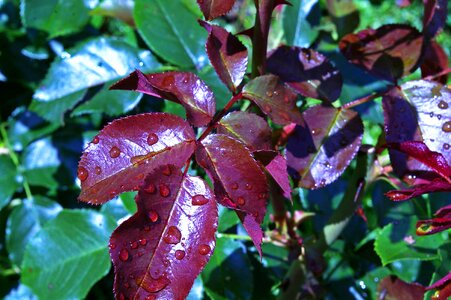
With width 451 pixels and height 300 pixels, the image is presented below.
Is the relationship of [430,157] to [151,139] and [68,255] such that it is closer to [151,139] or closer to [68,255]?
[151,139]

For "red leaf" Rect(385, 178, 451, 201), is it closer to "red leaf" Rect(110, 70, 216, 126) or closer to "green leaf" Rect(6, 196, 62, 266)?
"red leaf" Rect(110, 70, 216, 126)

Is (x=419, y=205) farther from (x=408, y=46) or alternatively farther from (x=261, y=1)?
(x=261, y=1)

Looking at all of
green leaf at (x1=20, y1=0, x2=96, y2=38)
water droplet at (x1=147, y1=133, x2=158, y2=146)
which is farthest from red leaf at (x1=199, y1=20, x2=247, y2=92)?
green leaf at (x1=20, y1=0, x2=96, y2=38)

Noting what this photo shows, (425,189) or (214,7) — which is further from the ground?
(214,7)

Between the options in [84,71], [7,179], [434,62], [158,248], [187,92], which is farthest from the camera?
[7,179]

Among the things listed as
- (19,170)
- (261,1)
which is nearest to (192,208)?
(261,1)

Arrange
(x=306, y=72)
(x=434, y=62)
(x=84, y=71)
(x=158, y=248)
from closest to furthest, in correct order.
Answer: (x=158, y=248)
(x=306, y=72)
(x=434, y=62)
(x=84, y=71)

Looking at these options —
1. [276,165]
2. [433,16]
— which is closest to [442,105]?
[433,16]
